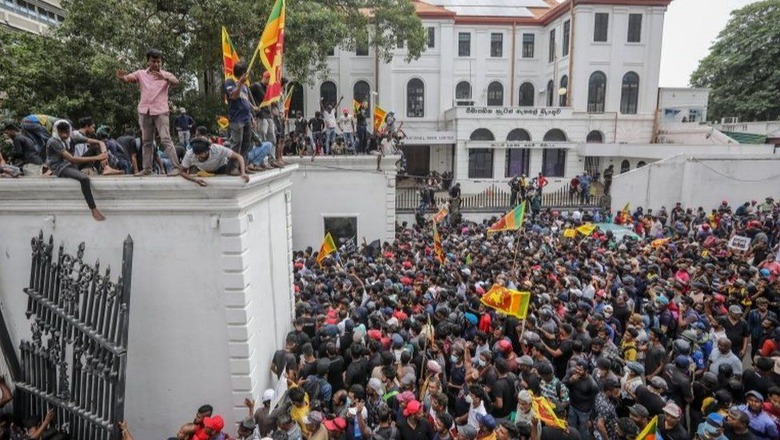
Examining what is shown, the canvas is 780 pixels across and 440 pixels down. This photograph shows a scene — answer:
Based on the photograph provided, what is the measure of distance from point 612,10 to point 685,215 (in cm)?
1788

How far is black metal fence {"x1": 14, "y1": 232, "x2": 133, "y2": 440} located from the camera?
17.9ft

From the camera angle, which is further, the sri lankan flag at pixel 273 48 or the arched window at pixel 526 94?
the arched window at pixel 526 94

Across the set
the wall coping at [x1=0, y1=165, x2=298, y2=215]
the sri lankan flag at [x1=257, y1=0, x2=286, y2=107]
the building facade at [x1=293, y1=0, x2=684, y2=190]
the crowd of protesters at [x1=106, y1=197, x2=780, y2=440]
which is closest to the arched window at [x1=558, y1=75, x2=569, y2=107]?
the building facade at [x1=293, y1=0, x2=684, y2=190]

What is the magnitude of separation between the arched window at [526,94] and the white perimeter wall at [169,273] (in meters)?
32.1

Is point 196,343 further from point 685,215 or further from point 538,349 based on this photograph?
point 685,215

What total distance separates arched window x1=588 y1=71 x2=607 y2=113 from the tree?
14198 mm

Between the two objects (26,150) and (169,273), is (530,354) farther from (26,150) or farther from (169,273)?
(26,150)

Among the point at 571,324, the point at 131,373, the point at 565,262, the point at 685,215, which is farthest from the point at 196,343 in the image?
the point at 685,215

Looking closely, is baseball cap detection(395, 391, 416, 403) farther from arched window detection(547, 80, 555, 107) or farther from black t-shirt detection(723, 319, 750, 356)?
arched window detection(547, 80, 555, 107)

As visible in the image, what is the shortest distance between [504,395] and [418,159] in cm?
2788

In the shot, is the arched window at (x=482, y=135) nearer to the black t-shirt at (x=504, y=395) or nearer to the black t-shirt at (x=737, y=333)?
the black t-shirt at (x=737, y=333)

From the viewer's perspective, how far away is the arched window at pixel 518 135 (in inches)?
1168

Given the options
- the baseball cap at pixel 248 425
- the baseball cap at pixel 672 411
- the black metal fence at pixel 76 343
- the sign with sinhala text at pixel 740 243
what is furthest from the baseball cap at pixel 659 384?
the sign with sinhala text at pixel 740 243

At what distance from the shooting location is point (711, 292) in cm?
901
